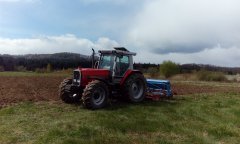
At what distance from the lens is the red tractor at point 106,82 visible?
1395cm

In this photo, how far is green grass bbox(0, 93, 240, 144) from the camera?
382 inches

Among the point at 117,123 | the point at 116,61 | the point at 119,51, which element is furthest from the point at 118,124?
the point at 119,51

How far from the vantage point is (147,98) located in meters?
17.4

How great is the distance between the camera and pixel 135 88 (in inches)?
647

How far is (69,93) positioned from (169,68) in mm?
47016

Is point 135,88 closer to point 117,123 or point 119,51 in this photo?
point 119,51

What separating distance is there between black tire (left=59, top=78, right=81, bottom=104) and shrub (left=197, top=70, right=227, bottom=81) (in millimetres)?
39429

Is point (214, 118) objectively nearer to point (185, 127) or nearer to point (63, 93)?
point (185, 127)

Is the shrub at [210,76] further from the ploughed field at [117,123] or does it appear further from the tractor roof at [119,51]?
the tractor roof at [119,51]

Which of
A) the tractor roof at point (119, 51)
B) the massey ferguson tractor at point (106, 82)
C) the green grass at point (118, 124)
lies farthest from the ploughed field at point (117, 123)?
the tractor roof at point (119, 51)

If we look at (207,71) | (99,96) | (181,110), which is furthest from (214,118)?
(207,71)

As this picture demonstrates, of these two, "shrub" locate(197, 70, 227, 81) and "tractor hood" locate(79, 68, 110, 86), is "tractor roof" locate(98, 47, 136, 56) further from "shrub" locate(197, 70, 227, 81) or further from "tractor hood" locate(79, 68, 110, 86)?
"shrub" locate(197, 70, 227, 81)

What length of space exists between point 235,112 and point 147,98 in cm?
444

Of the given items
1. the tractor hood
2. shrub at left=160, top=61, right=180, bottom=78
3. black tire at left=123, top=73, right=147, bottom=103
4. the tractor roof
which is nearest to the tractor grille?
the tractor hood
